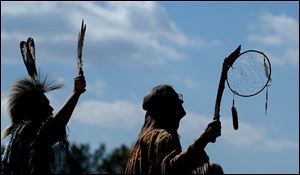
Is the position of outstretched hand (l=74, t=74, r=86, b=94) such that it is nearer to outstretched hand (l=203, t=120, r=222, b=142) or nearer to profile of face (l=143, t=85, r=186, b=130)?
profile of face (l=143, t=85, r=186, b=130)

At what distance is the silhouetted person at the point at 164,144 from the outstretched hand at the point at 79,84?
20.7 inches

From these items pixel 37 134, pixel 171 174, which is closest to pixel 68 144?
pixel 37 134

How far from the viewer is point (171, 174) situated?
35.9 feet

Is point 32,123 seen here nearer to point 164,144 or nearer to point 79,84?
point 79,84

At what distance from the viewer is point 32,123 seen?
38.6ft

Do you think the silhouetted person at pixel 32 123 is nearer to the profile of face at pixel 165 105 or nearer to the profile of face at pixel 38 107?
the profile of face at pixel 38 107

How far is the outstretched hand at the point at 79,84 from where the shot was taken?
11320 mm

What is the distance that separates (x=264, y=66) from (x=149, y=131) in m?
1.08

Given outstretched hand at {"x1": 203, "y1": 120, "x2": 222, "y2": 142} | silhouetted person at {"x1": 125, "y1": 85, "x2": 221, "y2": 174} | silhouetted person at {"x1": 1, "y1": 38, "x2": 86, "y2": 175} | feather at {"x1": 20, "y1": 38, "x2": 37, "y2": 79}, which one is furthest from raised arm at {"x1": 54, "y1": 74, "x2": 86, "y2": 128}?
outstretched hand at {"x1": 203, "y1": 120, "x2": 222, "y2": 142}

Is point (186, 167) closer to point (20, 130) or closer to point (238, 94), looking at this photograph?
point (238, 94)

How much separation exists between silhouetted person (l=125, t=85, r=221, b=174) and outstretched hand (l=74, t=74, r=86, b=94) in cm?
53

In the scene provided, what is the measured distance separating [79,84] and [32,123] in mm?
685

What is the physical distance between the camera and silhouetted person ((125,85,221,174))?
10.8 metres

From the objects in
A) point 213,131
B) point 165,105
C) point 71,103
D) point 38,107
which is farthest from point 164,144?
point 38,107
